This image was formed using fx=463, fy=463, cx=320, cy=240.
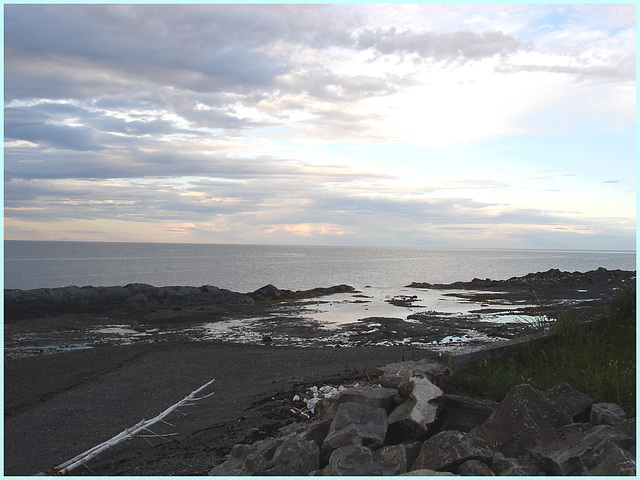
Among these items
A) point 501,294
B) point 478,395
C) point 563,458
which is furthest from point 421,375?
point 501,294

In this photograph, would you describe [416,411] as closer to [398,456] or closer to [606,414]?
[398,456]

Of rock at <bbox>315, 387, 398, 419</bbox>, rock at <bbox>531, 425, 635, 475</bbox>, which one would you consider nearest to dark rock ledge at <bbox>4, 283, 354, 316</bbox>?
rock at <bbox>315, 387, 398, 419</bbox>

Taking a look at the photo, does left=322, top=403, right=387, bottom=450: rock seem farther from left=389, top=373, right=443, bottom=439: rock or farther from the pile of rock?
left=389, top=373, right=443, bottom=439: rock

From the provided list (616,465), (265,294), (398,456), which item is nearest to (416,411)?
(398,456)

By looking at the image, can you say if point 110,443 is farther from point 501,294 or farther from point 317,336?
point 501,294

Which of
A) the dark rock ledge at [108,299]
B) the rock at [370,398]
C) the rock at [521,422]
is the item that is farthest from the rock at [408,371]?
the dark rock ledge at [108,299]

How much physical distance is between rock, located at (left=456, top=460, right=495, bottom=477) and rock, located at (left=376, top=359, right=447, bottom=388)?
2.13m

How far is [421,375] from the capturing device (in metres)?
6.18

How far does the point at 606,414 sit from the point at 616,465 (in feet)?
4.12

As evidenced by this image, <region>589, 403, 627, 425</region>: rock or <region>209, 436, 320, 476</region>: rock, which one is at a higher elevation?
<region>589, 403, 627, 425</region>: rock

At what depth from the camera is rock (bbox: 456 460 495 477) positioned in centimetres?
421

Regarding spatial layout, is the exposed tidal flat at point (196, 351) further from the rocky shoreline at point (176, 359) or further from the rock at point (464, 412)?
the rock at point (464, 412)

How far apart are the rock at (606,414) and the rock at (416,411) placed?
1.66 metres

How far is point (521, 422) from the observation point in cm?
500
